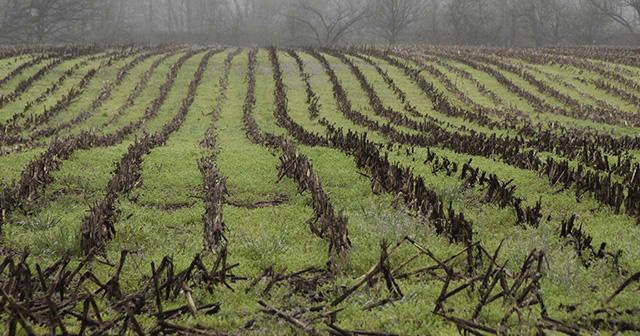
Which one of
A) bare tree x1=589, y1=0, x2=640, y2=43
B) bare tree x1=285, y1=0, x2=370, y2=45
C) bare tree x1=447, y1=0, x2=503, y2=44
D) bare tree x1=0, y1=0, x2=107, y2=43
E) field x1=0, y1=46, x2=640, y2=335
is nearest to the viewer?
field x1=0, y1=46, x2=640, y2=335

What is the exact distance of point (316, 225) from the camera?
8.60m

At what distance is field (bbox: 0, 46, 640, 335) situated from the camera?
17.3ft

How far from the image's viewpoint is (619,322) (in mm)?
Result: 5125

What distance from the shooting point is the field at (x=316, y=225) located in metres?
5.27

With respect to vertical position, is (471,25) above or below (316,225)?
above

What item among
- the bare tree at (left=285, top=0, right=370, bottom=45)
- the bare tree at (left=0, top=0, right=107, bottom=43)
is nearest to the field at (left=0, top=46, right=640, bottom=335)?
the bare tree at (left=0, top=0, right=107, bottom=43)

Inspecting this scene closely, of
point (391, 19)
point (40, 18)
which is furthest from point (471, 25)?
point (40, 18)

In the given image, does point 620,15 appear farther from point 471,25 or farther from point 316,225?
point 316,225

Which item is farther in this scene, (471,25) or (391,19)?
(391,19)

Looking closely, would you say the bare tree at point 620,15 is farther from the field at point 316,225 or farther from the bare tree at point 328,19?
the field at point 316,225

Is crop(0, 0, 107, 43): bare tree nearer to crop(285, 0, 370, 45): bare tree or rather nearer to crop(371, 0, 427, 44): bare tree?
crop(285, 0, 370, 45): bare tree

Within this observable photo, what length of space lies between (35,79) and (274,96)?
45.5 feet

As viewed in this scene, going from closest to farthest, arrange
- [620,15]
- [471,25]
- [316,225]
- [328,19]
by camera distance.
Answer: [316,225] < [471,25] < [620,15] < [328,19]

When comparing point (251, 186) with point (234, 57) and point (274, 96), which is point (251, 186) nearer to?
point (274, 96)
